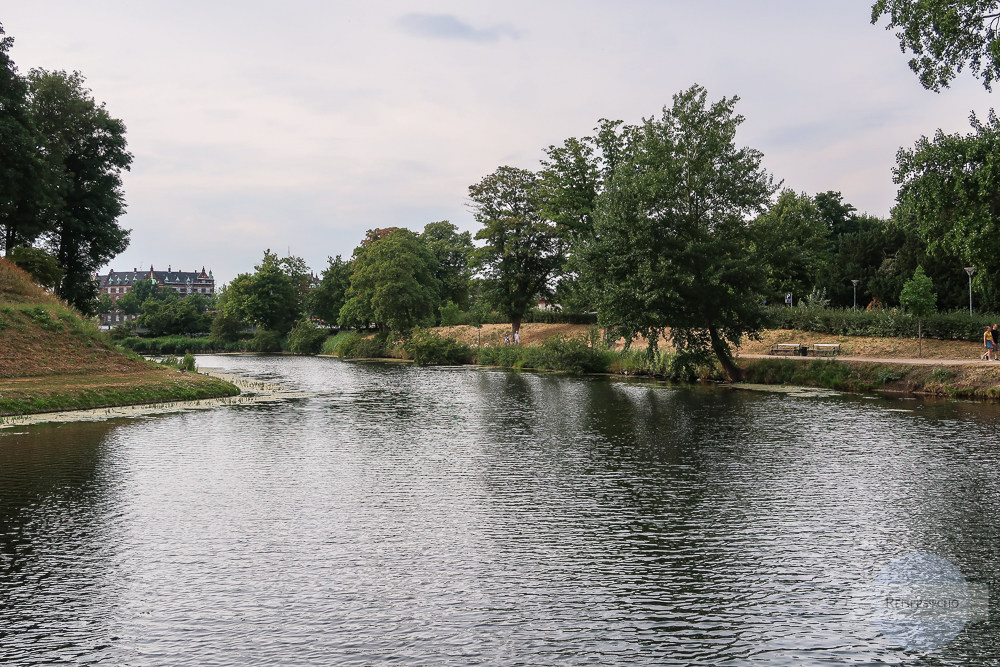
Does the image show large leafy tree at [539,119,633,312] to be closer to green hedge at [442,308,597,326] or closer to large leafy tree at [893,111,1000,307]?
green hedge at [442,308,597,326]

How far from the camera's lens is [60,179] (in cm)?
4631

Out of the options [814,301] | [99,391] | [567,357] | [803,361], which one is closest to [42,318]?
[99,391]

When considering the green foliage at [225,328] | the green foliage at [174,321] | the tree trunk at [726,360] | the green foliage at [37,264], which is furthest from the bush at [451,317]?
the green foliage at [174,321]

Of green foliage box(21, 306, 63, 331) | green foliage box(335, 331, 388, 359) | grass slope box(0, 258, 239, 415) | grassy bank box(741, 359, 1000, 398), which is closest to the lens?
grass slope box(0, 258, 239, 415)

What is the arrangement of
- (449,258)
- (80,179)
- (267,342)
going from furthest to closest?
(449,258) → (267,342) → (80,179)

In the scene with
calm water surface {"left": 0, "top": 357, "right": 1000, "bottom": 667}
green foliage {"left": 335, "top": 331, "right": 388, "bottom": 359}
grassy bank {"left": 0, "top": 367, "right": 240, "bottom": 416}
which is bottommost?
calm water surface {"left": 0, "top": 357, "right": 1000, "bottom": 667}

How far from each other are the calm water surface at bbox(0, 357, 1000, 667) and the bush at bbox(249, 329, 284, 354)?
8452cm

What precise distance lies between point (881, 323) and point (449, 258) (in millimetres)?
75330

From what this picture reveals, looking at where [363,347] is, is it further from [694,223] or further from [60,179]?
[694,223]

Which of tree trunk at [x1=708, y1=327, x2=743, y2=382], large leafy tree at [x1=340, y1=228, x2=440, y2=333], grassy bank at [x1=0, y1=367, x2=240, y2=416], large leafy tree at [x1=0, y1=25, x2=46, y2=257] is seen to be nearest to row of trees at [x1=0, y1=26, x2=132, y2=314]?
large leafy tree at [x1=0, y1=25, x2=46, y2=257]

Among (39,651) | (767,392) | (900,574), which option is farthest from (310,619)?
(767,392)

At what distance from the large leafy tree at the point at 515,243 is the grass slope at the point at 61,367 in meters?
39.0

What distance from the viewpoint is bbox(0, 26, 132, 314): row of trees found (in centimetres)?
4134

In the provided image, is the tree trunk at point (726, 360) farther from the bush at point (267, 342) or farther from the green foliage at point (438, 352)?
the bush at point (267, 342)
